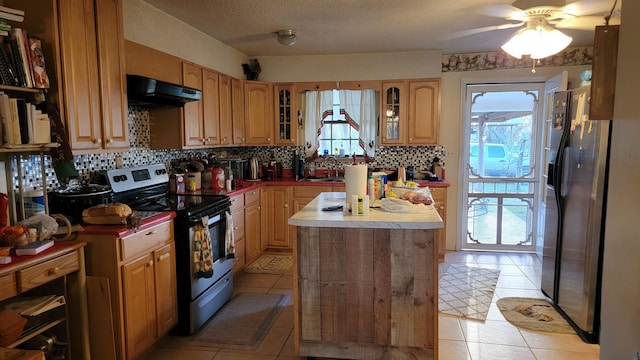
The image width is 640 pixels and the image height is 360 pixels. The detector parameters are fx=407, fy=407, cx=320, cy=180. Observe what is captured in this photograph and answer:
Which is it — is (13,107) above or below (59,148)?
above

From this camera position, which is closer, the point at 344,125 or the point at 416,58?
the point at 416,58

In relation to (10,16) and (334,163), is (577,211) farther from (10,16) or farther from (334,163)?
(10,16)

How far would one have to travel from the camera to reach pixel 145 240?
249 centimetres

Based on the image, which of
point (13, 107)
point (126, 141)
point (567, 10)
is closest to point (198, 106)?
point (126, 141)

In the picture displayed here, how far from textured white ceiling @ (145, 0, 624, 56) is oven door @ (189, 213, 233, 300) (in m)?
1.72

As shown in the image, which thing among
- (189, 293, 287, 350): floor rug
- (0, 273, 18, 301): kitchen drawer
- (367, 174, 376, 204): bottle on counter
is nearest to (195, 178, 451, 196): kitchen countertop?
(189, 293, 287, 350): floor rug

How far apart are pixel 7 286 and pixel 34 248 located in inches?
8.4

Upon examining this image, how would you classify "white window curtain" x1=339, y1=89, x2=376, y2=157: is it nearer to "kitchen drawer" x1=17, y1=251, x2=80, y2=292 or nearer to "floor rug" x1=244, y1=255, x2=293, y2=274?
"floor rug" x1=244, y1=255, x2=293, y2=274

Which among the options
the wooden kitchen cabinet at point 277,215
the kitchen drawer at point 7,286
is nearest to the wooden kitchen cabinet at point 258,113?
the wooden kitchen cabinet at point 277,215

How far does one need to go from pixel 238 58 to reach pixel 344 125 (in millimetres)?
1555

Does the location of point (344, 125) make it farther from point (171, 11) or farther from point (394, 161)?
point (171, 11)

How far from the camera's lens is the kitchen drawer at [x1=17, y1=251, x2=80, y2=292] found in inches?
71.7

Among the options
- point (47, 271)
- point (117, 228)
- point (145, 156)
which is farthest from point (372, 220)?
point (145, 156)

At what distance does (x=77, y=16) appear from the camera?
7.66ft
